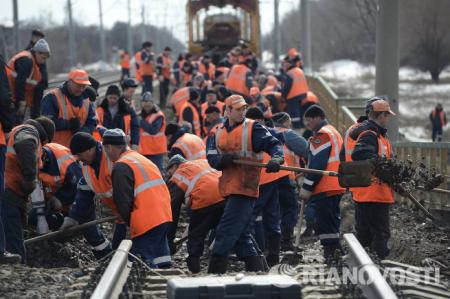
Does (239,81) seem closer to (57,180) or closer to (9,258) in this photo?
(57,180)

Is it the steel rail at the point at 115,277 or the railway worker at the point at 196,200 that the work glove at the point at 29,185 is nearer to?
the railway worker at the point at 196,200

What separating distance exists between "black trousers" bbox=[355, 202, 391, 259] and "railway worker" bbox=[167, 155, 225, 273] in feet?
4.95

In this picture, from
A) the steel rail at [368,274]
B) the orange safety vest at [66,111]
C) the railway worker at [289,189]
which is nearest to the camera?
the steel rail at [368,274]

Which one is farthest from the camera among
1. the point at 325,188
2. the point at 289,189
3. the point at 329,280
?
the point at 289,189

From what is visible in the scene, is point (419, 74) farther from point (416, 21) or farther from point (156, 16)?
point (156, 16)

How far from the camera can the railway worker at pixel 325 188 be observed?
9945mm

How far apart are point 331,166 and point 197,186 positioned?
5.73 ft

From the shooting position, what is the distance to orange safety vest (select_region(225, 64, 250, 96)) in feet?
65.4

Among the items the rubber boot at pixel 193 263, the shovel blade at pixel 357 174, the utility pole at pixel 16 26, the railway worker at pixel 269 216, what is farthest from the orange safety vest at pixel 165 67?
the shovel blade at pixel 357 174

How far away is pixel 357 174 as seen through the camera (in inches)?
345

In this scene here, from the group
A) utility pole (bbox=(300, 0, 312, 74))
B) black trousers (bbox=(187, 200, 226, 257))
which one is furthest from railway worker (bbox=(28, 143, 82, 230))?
utility pole (bbox=(300, 0, 312, 74))

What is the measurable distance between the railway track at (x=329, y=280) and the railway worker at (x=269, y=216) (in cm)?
250

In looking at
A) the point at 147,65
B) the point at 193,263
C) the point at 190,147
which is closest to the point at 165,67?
the point at 147,65

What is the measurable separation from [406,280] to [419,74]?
62841 millimetres
